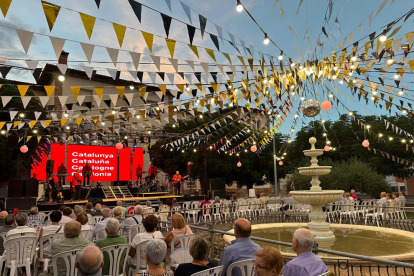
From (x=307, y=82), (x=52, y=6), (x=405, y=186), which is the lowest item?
(x=405, y=186)

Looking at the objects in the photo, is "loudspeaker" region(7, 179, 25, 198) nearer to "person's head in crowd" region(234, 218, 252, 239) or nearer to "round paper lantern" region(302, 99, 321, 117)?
"round paper lantern" region(302, 99, 321, 117)

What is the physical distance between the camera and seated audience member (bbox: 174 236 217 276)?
2824 mm

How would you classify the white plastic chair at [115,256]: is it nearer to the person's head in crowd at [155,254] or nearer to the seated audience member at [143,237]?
the seated audience member at [143,237]

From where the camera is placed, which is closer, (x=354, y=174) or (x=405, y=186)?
(x=354, y=174)

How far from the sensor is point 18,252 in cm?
447

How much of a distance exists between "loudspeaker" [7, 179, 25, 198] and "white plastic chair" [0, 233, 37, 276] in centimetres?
1028

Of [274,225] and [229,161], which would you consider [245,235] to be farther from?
[229,161]

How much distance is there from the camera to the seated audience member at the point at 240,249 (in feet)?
11.0

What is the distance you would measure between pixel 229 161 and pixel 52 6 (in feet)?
69.6

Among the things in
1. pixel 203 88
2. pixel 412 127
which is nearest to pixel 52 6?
pixel 203 88

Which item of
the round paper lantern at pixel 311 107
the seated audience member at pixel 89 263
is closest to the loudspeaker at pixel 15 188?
the round paper lantern at pixel 311 107

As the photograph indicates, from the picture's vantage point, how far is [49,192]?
1633cm

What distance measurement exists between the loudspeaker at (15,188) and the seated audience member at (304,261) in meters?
14.1

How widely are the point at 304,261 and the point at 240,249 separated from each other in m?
0.78
